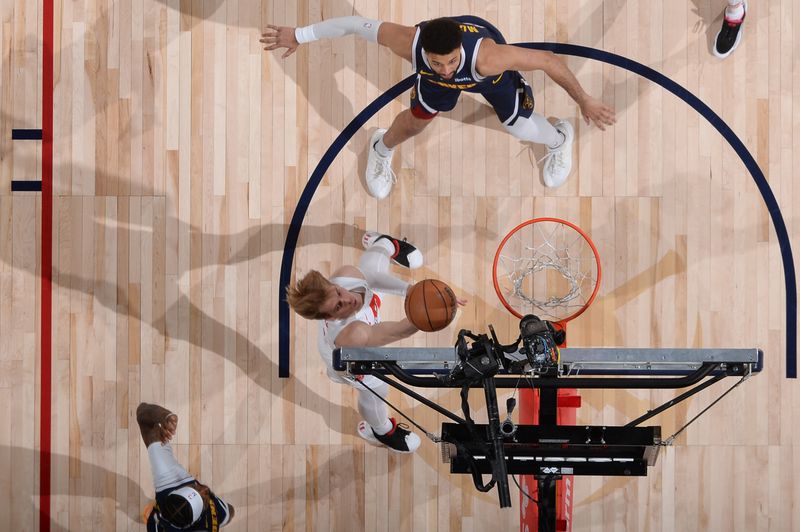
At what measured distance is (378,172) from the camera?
6324mm

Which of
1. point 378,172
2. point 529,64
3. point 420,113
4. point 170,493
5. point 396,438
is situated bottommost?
point 170,493

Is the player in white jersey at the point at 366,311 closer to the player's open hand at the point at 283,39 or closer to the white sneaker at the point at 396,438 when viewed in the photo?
the white sneaker at the point at 396,438

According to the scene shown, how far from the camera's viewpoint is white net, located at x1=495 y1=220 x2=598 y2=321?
Result: 6184mm

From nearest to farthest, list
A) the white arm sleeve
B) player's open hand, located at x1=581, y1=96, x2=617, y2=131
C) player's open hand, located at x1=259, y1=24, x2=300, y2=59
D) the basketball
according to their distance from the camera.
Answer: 1. the basketball
2. player's open hand, located at x1=581, y1=96, x2=617, y2=131
3. the white arm sleeve
4. player's open hand, located at x1=259, y1=24, x2=300, y2=59

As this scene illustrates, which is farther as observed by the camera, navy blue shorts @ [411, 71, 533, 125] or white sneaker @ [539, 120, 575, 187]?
white sneaker @ [539, 120, 575, 187]

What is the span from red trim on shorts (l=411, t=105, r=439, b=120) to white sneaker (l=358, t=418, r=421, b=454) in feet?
7.71

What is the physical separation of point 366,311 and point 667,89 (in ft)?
10.1

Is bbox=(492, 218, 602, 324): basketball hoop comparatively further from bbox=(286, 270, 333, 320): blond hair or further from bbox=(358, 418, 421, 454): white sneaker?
bbox=(286, 270, 333, 320): blond hair

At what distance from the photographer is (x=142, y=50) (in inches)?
256

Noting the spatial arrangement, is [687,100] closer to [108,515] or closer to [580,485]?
[580,485]

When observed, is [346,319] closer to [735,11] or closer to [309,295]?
[309,295]

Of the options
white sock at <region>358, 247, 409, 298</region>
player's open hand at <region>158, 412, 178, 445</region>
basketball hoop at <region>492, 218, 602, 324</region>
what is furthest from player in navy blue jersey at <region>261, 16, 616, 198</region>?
player's open hand at <region>158, 412, 178, 445</region>

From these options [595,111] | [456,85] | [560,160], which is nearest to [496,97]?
[456,85]

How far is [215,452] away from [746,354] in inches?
163
